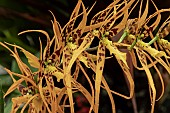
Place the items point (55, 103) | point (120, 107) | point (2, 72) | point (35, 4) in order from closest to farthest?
point (55, 103)
point (2, 72)
point (120, 107)
point (35, 4)

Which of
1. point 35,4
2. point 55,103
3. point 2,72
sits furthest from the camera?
point 35,4

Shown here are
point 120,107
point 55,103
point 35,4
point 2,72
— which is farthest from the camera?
point 35,4

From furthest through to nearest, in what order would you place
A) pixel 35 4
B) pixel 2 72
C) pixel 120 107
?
pixel 35 4 < pixel 120 107 < pixel 2 72

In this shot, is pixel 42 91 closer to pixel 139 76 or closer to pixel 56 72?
pixel 56 72

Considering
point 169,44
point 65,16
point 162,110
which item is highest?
point 65,16

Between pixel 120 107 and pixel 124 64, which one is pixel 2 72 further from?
pixel 124 64

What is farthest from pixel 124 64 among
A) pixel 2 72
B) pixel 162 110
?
pixel 162 110

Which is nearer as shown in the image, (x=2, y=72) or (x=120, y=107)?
(x=2, y=72)

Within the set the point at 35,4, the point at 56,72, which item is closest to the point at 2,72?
the point at 35,4

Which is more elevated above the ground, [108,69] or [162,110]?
[108,69]
